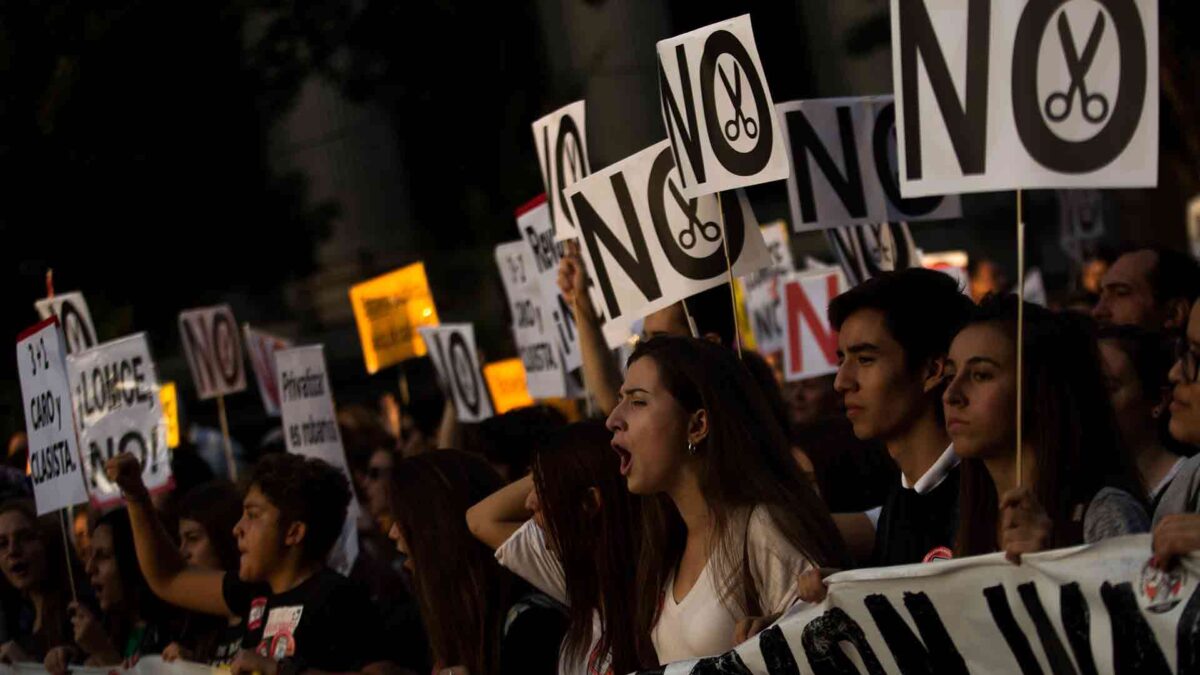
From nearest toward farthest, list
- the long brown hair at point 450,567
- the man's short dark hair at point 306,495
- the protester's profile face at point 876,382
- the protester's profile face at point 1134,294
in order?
the protester's profile face at point 876,382 → the long brown hair at point 450,567 → the man's short dark hair at point 306,495 → the protester's profile face at point 1134,294

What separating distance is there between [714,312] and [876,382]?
1908 mm

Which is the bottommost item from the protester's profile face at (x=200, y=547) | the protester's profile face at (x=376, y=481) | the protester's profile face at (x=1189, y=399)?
the protester's profile face at (x=376, y=481)

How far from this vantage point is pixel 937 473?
4738 mm

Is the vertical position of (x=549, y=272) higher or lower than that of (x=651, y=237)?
lower

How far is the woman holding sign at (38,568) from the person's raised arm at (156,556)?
0.82 metres

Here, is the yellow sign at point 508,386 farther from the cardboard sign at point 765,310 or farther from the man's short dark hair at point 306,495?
the man's short dark hair at point 306,495

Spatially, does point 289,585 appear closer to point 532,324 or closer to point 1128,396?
point 1128,396

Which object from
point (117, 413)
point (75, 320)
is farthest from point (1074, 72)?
point (75, 320)

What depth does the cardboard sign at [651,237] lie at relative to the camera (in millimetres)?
6223

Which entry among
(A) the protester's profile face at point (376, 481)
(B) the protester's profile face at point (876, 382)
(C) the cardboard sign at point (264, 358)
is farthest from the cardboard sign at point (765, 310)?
(B) the protester's profile face at point (876, 382)

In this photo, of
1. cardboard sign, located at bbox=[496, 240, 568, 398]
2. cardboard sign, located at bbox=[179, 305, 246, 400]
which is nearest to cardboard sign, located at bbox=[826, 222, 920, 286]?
cardboard sign, located at bbox=[496, 240, 568, 398]

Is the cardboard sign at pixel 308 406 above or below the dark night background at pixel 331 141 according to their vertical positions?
below

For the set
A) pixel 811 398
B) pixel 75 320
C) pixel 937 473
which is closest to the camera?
pixel 937 473

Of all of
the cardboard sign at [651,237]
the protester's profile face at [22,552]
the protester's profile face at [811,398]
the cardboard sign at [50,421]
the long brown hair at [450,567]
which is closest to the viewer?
the long brown hair at [450,567]
